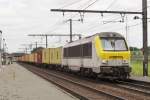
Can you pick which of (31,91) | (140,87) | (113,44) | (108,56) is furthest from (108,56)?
(31,91)

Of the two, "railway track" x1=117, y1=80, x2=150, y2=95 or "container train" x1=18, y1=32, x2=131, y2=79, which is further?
"container train" x1=18, y1=32, x2=131, y2=79

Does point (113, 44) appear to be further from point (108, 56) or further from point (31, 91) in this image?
point (31, 91)

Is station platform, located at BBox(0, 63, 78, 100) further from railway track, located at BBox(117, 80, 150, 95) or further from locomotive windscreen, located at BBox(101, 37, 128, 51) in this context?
locomotive windscreen, located at BBox(101, 37, 128, 51)

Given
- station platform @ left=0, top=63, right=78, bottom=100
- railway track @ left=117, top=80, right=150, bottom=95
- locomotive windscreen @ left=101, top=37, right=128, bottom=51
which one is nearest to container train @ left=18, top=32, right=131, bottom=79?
locomotive windscreen @ left=101, top=37, right=128, bottom=51

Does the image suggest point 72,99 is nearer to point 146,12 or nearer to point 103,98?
point 103,98

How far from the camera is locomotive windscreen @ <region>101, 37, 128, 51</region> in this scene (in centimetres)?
2755

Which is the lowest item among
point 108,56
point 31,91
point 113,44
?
point 31,91

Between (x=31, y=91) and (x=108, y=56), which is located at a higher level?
(x=108, y=56)

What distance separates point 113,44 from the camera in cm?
2777

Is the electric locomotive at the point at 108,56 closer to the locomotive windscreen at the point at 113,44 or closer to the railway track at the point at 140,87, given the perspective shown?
the locomotive windscreen at the point at 113,44

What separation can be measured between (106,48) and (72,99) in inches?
420

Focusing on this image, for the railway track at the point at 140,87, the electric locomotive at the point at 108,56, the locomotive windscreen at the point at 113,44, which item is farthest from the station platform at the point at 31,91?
the locomotive windscreen at the point at 113,44

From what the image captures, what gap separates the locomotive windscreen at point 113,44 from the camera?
1085 inches

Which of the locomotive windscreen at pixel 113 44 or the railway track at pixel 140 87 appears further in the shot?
the locomotive windscreen at pixel 113 44
